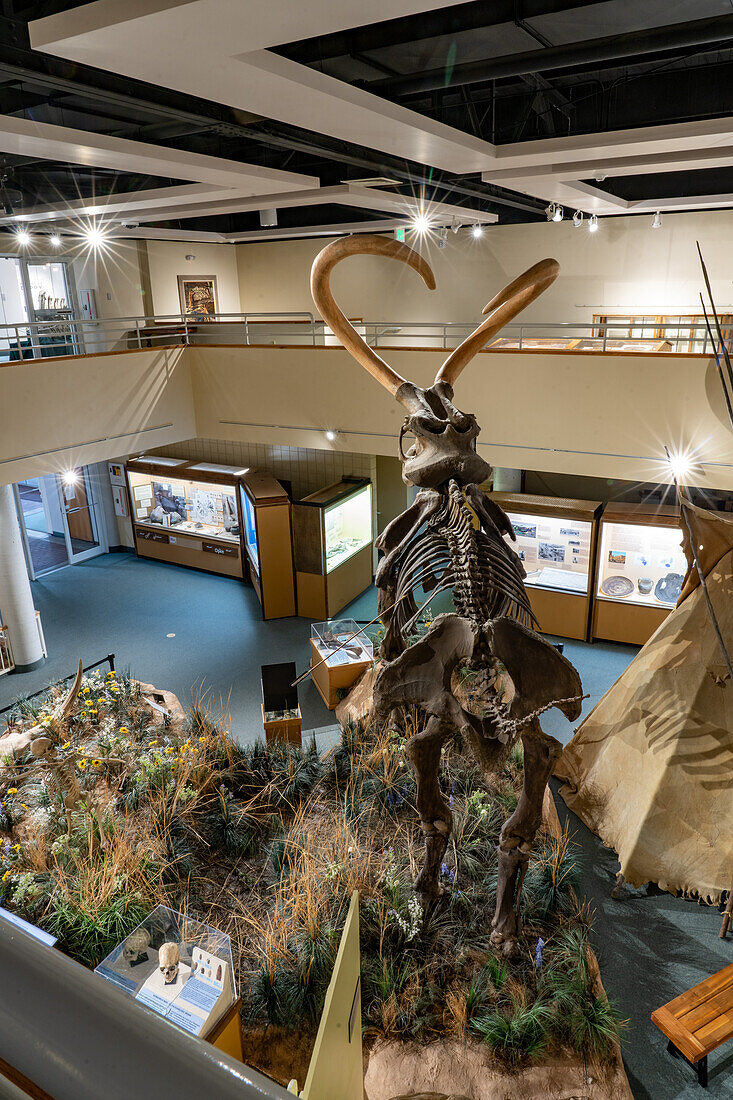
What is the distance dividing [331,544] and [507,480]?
9.80 ft

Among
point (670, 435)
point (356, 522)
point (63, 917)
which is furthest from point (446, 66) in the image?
point (356, 522)

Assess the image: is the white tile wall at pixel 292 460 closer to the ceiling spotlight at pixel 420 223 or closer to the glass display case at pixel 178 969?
the ceiling spotlight at pixel 420 223

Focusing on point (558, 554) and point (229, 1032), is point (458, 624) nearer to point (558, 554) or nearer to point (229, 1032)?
point (229, 1032)

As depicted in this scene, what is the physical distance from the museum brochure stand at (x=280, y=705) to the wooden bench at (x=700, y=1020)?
3842 mm

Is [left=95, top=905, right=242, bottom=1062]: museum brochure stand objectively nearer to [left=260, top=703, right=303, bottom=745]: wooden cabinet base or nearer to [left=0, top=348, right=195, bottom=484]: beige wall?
[left=260, top=703, right=303, bottom=745]: wooden cabinet base

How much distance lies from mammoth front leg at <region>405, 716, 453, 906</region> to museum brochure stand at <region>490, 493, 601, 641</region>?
545cm

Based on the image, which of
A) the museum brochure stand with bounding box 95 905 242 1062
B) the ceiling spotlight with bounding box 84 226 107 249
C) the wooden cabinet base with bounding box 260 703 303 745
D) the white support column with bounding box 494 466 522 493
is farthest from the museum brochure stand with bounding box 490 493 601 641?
the ceiling spotlight with bounding box 84 226 107 249

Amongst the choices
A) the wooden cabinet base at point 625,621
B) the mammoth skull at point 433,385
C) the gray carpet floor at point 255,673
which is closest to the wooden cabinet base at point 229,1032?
the gray carpet floor at point 255,673

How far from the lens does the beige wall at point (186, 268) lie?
1225 centimetres

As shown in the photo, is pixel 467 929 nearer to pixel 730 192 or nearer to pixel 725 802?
pixel 725 802

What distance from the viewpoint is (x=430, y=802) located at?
13.8 feet

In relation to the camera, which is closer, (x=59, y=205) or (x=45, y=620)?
(x=59, y=205)

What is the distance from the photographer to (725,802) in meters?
5.39

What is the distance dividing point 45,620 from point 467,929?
26.9 ft
